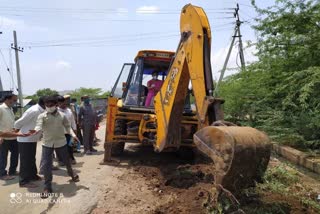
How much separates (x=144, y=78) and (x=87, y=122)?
2.39 m

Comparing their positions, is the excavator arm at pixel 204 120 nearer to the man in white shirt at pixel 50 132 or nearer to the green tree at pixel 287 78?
the man in white shirt at pixel 50 132

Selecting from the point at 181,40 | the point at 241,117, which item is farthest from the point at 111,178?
the point at 241,117

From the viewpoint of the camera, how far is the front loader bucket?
3998 mm

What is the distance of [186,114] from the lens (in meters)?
8.56

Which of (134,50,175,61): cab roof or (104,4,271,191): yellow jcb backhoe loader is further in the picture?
(134,50,175,61): cab roof

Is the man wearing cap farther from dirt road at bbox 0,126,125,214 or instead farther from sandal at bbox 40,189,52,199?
sandal at bbox 40,189,52,199

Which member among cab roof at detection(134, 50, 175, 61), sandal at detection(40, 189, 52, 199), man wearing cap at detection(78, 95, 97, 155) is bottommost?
sandal at detection(40, 189, 52, 199)

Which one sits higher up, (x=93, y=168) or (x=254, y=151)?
(x=254, y=151)

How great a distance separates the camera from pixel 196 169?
7.32 meters

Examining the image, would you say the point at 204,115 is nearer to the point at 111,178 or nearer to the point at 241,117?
the point at 111,178

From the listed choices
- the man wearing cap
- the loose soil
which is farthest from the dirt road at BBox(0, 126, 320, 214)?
the man wearing cap

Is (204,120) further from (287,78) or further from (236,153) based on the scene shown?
(287,78)

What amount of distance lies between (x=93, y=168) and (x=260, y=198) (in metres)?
4.43

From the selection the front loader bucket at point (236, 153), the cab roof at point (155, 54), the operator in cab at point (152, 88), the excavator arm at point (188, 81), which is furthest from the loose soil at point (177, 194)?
the cab roof at point (155, 54)
